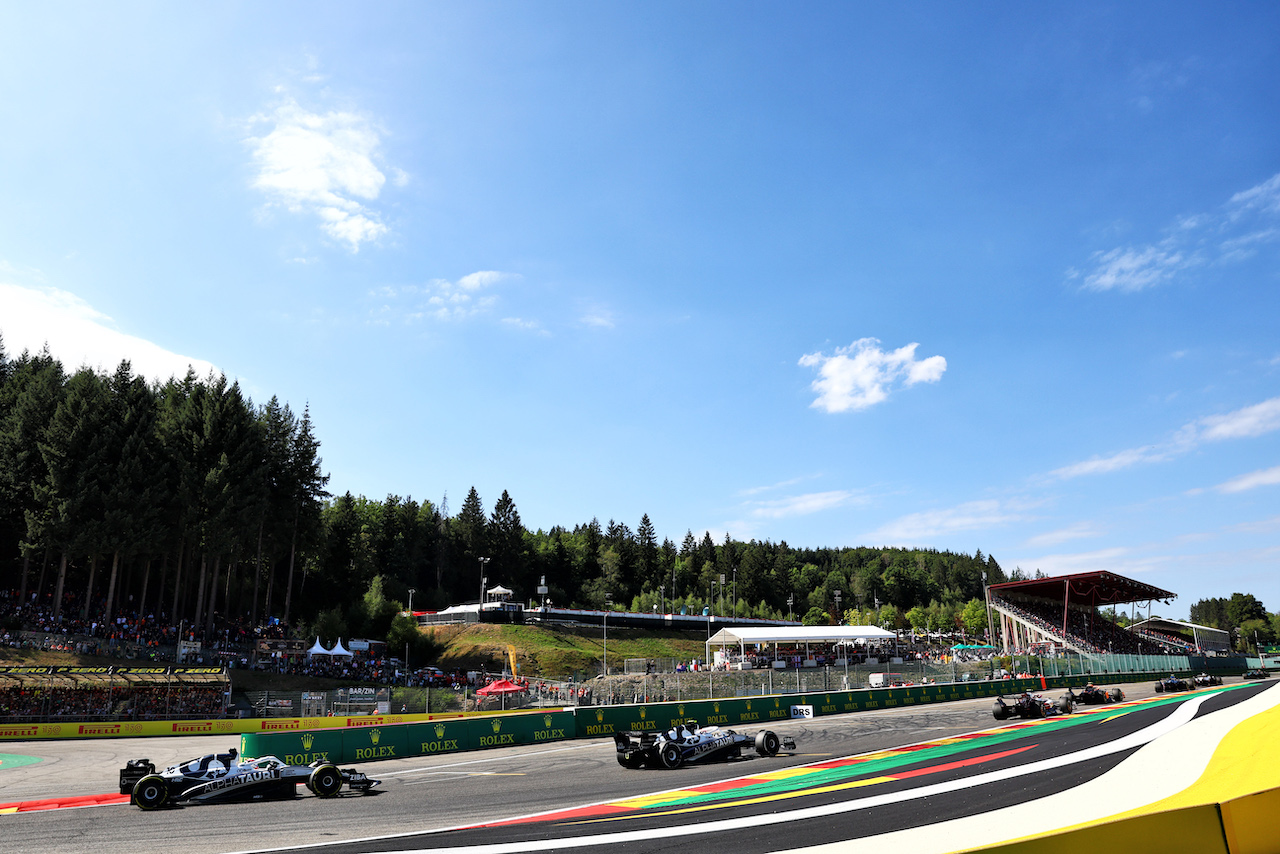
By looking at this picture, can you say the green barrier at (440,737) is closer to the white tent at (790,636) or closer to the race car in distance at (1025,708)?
the race car in distance at (1025,708)

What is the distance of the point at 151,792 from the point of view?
17.0 m

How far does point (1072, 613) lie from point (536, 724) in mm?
80876

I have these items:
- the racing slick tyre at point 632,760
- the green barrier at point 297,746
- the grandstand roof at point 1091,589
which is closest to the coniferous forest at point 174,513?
the green barrier at point 297,746

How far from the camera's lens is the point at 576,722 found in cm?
3316

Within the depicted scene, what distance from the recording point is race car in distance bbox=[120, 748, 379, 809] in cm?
1770

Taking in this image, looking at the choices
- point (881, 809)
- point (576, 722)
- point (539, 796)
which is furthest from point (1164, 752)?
point (576, 722)

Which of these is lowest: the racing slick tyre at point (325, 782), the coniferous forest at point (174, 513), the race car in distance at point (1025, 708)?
the race car in distance at point (1025, 708)

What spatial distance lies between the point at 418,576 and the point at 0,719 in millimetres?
88328

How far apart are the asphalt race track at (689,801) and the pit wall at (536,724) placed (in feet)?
4.75

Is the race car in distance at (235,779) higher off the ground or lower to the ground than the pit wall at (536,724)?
higher

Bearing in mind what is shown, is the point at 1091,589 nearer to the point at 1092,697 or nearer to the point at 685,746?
the point at 1092,697

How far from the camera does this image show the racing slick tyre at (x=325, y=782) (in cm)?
1828

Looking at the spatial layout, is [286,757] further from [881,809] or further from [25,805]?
[881,809]

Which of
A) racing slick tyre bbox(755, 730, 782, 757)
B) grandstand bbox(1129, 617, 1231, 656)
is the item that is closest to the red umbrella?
racing slick tyre bbox(755, 730, 782, 757)
